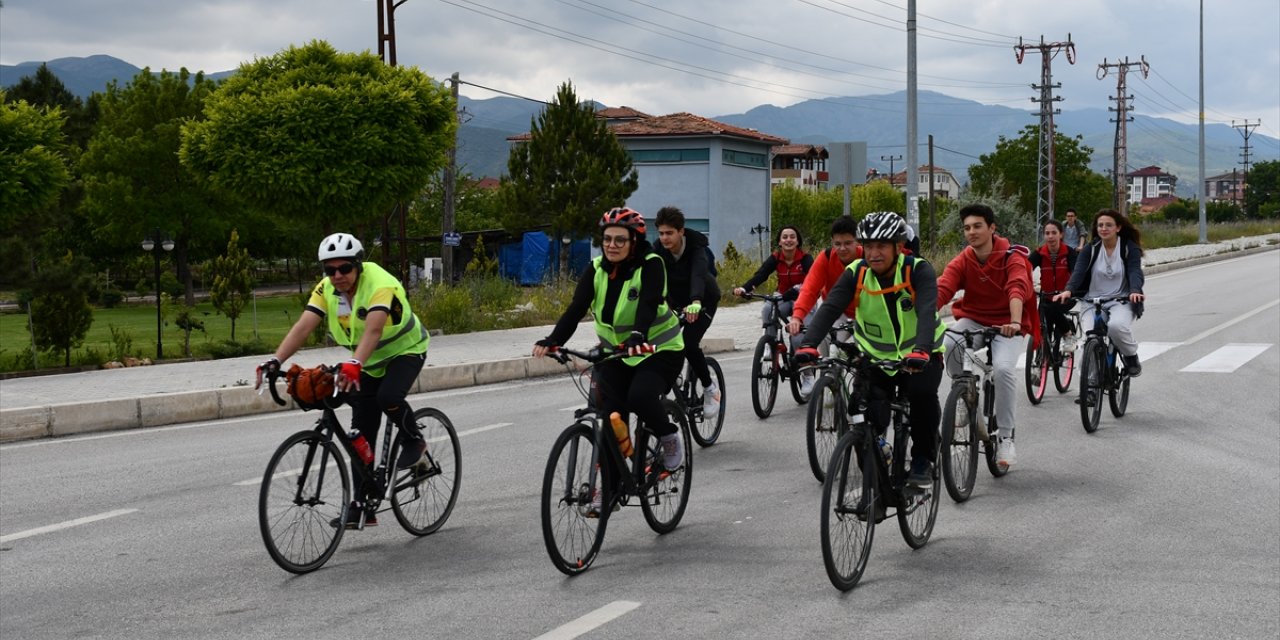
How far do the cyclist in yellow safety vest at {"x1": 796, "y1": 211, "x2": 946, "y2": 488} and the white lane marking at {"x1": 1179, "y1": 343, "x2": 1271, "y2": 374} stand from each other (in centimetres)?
987

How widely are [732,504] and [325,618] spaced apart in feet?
9.92

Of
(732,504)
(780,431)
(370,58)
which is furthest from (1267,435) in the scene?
(370,58)

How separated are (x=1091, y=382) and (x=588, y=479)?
19.7 feet

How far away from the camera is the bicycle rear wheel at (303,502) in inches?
238

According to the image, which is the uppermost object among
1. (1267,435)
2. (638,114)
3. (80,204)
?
(638,114)

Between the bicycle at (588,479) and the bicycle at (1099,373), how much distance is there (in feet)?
16.6

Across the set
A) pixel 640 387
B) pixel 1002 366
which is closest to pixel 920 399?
pixel 640 387

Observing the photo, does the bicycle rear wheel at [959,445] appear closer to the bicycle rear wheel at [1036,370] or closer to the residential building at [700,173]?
the bicycle rear wheel at [1036,370]

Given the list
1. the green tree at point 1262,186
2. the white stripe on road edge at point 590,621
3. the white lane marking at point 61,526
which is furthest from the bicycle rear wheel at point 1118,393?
the green tree at point 1262,186

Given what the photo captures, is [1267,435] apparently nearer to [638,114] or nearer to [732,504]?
[732,504]

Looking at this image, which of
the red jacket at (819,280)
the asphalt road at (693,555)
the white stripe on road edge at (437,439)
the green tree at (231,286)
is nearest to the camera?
the asphalt road at (693,555)

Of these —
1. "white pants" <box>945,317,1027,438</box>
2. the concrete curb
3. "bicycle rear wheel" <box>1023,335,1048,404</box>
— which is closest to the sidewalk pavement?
the concrete curb

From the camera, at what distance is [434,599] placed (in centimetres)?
563

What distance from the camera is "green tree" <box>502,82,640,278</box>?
52.9 metres
